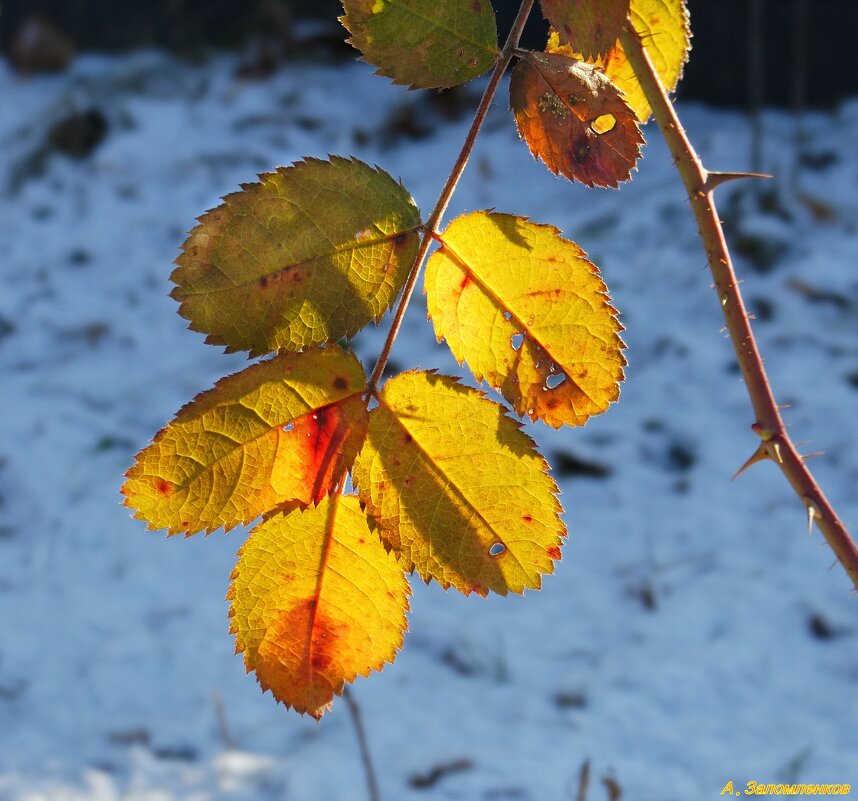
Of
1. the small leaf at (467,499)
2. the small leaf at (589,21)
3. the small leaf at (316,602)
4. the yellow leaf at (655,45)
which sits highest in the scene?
the small leaf at (589,21)

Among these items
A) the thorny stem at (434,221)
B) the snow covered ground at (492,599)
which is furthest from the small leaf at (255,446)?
the snow covered ground at (492,599)

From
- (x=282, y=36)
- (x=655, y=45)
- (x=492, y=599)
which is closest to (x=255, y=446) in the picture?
(x=655, y=45)

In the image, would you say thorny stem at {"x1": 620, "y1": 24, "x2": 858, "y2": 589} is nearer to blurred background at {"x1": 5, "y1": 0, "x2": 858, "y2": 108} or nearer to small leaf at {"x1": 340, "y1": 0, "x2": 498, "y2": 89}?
small leaf at {"x1": 340, "y1": 0, "x2": 498, "y2": 89}

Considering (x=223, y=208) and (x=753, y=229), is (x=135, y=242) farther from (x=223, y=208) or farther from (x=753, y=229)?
(x=223, y=208)

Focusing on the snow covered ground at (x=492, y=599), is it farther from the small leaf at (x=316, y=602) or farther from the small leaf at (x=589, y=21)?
the small leaf at (x=589, y=21)

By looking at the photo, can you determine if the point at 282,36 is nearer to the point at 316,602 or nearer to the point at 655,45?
the point at 655,45

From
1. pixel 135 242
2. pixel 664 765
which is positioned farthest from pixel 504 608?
pixel 135 242

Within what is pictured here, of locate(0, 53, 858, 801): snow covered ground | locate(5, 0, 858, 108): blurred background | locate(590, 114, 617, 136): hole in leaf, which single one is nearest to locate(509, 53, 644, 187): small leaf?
locate(590, 114, 617, 136): hole in leaf
